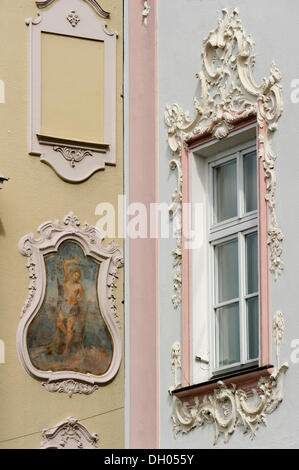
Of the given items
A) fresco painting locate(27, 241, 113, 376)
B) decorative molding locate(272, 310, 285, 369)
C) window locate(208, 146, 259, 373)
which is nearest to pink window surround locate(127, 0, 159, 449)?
window locate(208, 146, 259, 373)

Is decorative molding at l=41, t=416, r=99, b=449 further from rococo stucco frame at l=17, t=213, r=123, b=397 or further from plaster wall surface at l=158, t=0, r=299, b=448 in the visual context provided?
plaster wall surface at l=158, t=0, r=299, b=448

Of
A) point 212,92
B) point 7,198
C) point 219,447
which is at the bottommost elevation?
point 219,447

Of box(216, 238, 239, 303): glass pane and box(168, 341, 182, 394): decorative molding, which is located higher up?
box(216, 238, 239, 303): glass pane

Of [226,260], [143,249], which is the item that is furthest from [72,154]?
[226,260]

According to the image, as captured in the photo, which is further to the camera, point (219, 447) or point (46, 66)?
point (46, 66)

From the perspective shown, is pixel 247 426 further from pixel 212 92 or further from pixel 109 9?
pixel 109 9

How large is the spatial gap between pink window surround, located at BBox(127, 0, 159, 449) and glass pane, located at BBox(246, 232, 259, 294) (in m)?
1.01

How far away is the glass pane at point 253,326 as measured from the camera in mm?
11805

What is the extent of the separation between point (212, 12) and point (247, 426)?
11.0 ft

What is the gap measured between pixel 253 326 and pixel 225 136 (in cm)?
152

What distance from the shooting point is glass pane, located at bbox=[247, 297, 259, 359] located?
11.8 m
